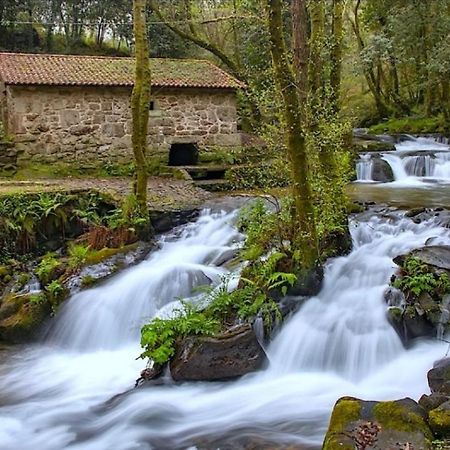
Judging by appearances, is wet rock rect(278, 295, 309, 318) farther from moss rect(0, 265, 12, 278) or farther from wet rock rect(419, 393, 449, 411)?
moss rect(0, 265, 12, 278)

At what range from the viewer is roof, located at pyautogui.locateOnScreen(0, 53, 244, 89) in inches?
604

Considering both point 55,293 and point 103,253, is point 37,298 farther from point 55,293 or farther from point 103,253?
point 103,253

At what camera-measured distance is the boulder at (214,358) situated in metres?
7.15

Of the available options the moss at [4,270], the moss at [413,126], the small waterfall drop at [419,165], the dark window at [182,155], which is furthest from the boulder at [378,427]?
the moss at [413,126]

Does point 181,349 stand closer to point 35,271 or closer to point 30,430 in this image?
point 30,430

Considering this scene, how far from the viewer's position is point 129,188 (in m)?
13.5

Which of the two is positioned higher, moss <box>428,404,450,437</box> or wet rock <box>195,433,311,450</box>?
moss <box>428,404,450,437</box>

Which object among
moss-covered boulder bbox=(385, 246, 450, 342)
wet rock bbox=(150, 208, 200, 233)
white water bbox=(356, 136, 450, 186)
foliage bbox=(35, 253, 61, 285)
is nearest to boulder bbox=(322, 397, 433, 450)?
moss-covered boulder bbox=(385, 246, 450, 342)

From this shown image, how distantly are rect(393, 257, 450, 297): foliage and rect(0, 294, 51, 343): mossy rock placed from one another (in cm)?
509

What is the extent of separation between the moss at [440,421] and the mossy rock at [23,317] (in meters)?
6.03

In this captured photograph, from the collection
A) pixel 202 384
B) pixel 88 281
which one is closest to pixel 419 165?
pixel 88 281

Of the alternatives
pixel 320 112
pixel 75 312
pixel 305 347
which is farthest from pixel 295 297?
pixel 75 312

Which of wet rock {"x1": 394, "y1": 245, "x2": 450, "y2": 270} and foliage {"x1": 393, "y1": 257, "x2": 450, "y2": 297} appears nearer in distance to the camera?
foliage {"x1": 393, "y1": 257, "x2": 450, "y2": 297}

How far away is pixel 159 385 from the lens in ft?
23.6
